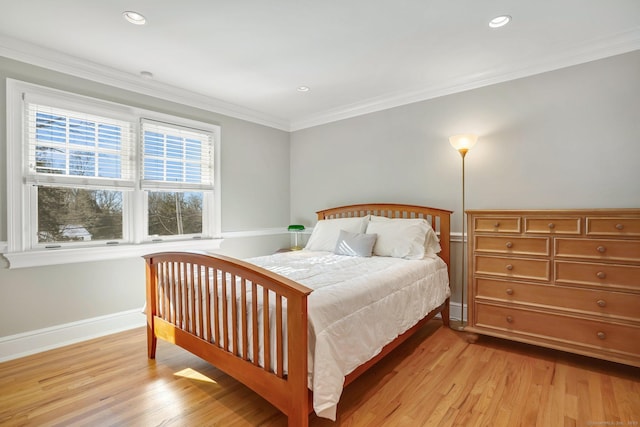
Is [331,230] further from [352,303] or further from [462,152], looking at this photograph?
[352,303]

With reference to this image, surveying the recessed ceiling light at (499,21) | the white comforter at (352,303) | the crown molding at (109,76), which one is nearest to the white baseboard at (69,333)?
the white comforter at (352,303)

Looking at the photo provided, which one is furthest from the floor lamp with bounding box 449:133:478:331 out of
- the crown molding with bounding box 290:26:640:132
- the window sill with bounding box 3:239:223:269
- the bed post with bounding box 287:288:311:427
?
the window sill with bounding box 3:239:223:269

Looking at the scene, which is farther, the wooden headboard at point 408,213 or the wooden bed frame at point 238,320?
the wooden headboard at point 408,213

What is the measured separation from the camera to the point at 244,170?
4.20 metres

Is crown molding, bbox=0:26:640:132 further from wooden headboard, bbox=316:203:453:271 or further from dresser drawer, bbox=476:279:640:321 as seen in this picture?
dresser drawer, bbox=476:279:640:321

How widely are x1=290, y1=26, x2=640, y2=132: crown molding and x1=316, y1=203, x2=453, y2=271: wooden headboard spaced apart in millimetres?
1230

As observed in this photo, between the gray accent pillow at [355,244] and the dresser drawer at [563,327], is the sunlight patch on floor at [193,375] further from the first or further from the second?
the dresser drawer at [563,327]

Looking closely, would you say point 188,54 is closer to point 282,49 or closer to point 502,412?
point 282,49

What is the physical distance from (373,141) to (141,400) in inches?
134

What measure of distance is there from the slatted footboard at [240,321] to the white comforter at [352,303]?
11 cm

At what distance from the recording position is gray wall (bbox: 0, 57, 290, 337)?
2.50 metres

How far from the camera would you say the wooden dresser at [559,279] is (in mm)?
2123

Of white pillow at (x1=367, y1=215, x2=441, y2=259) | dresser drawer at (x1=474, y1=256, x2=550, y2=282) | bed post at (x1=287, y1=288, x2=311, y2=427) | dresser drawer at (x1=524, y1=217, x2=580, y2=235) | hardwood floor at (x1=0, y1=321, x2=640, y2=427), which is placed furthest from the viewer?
white pillow at (x1=367, y1=215, x2=441, y2=259)

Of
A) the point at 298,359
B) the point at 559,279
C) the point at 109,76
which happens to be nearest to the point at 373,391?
the point at 298,359
